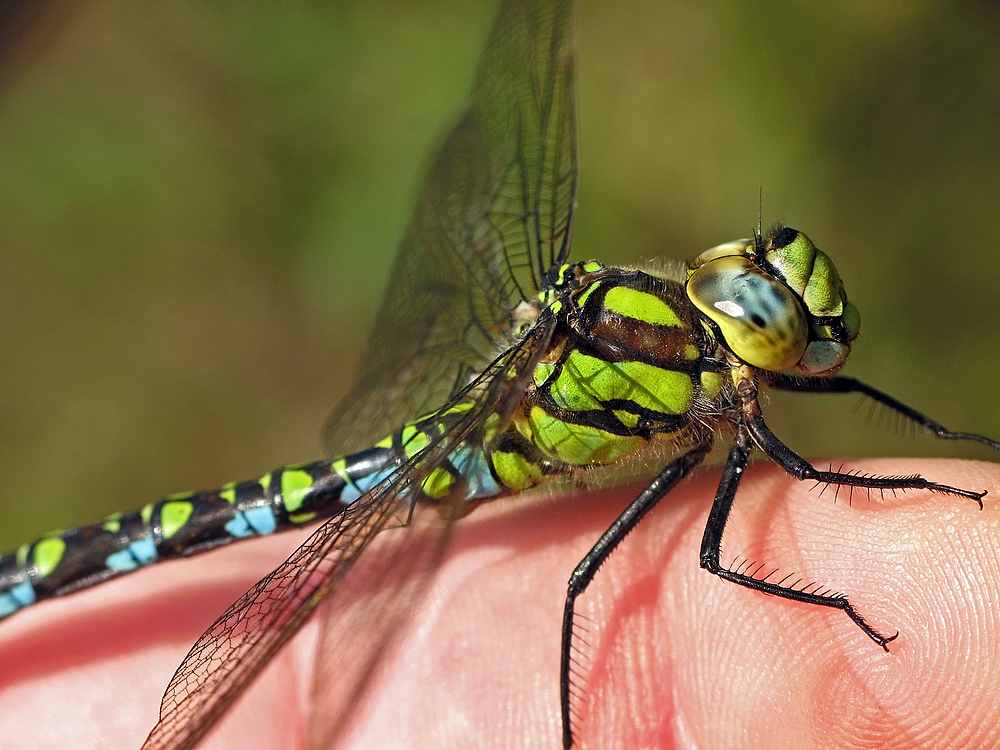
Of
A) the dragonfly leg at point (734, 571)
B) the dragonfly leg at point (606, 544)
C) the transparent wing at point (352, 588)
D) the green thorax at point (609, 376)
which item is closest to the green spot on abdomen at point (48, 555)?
the transparent wing at point (352, 588)

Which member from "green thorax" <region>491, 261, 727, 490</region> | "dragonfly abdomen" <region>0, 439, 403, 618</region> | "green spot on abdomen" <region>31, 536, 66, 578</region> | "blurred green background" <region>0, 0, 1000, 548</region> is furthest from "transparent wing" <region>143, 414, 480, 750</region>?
"blurred green background" <region>0, 0, 1000, 548</region>

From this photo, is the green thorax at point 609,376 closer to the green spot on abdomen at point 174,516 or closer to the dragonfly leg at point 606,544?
the dragonfly leg at point 606,544

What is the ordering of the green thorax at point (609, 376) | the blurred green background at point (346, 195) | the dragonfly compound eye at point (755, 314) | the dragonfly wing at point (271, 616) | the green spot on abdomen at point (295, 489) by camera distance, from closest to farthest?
the dragonfly wing at point (271, 616) < the dragonfly compound eye at point (755, 314) < the green thorax at point (609, 376) < the green spot on abdomen at point (295, 489) < the blurred green background at point (346, 195)

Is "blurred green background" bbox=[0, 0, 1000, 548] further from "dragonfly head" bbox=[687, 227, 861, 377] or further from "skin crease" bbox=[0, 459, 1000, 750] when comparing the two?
"dragonfly head" bbox=[687, 227, 861, 377]

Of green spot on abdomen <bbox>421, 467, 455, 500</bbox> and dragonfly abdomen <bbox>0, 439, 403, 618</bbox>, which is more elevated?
green spot on abdomen <bbox>421, 467, 455, 500</bbox>

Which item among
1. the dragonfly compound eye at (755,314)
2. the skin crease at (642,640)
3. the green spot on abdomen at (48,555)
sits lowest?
the skin crease at (642,640)

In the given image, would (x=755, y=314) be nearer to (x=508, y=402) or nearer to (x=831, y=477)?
(x=831, y=477)

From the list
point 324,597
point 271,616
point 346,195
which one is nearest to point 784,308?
point 324,597

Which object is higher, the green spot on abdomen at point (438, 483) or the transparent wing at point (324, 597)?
the green spot on abdomen at point (438, 483)
